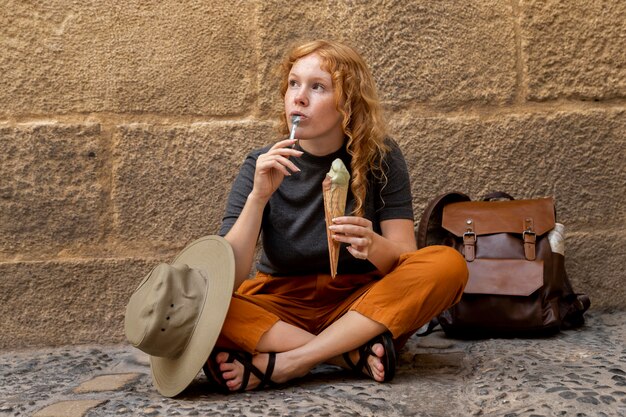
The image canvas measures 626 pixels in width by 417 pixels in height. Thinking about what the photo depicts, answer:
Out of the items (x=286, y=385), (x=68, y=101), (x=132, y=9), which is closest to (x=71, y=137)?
(x=68, y=101)

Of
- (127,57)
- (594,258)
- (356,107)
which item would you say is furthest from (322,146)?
(594,258)

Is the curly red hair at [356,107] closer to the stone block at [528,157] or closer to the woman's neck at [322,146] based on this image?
the woman's neck at [322,146]

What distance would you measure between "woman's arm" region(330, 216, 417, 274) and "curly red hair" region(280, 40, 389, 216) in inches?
5.6

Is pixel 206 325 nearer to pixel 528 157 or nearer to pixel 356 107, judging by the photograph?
pixel 356 107

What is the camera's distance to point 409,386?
7.12 feet

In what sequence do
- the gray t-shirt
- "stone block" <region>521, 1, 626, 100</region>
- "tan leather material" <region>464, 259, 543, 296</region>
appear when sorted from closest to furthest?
the gray t-shirt
"tan leather material" <region>464, 259, 543, 296</region>
"stone block" <region>521, 1, 626, 100</region>

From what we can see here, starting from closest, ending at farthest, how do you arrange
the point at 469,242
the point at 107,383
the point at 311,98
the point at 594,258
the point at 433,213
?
1. the point at 311,98
2. the point at 107,383
3. the point at 469,242
4. the point at 433,213
5. the point at 594,258

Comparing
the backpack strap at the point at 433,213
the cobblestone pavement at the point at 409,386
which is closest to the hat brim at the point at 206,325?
the cobblestone pavement at the point at 409,386

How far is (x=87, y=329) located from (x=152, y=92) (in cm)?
100

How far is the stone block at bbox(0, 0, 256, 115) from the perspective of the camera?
9.57 ft

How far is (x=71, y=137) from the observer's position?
293cm

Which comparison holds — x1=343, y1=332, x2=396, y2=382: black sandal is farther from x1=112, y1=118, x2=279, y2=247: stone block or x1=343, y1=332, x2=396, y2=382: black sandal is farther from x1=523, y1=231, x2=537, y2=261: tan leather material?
x1=112, y1=118, x2=279, y2=247: stone block

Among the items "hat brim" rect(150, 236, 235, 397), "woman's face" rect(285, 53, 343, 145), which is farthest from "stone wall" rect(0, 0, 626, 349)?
"hat brim" rect(150, 236, 235, 397)

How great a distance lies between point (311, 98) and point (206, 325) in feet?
2.56
